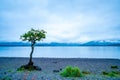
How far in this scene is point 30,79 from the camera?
10.4 m

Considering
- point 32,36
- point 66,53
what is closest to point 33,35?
point 32,36

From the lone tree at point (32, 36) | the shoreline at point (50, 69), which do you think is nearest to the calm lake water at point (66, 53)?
the shoreline at point (50, 69)

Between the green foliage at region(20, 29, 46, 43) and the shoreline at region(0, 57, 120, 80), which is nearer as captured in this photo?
the shoreline at region(0, 57, 120, 80)

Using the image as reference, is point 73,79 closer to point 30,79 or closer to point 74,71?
point 74,71

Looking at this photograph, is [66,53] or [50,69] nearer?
[50,69]

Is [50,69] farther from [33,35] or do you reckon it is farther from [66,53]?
[66,53]

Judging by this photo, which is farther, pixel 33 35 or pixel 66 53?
pixel 66 53

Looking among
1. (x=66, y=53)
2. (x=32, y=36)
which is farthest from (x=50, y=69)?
(x=66, y=53)

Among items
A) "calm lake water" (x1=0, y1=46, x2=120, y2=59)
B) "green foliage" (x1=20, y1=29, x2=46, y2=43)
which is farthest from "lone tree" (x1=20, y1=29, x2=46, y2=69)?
"calm lake water" (x1=0, y1=46, x2=120, y2=59)

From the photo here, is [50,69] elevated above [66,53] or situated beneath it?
situated beneath

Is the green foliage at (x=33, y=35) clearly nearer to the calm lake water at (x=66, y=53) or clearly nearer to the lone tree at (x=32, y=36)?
the lone tree at (x=32, y=36)

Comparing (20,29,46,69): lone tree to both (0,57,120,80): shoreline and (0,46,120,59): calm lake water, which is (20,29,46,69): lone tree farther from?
(0,46,120,59): calm lake water

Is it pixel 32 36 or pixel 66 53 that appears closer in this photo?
pixel 32 36

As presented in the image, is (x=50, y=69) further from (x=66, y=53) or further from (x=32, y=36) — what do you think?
(x=66, y=53)
